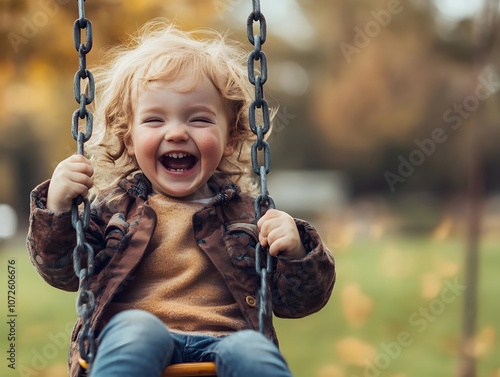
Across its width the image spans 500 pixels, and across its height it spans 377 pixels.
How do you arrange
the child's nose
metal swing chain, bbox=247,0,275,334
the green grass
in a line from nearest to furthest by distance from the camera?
metal swing chain, bbox=247,0,275,334 → the child's nose → the green grass

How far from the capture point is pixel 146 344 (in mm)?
1969

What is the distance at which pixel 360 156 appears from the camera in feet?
78.6

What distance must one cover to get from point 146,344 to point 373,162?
69.8ft

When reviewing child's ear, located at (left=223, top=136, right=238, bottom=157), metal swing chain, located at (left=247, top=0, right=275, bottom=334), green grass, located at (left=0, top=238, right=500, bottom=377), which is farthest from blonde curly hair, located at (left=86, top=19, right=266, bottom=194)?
green grass, located at (left=0, top=238, right=500, bottom=377)

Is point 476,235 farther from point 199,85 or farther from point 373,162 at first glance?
point 373,162

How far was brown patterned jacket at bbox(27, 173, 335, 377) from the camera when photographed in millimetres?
2336

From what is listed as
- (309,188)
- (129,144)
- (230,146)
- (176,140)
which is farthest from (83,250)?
(309,188)

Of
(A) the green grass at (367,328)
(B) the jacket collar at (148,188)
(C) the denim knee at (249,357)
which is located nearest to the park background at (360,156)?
(A) the green grass at (367,328)

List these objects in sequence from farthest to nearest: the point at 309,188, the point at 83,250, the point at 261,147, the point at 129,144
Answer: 1. the point at 309,188
2. the point at 129,144
3. the point at 261,147
4. the point at 83,250

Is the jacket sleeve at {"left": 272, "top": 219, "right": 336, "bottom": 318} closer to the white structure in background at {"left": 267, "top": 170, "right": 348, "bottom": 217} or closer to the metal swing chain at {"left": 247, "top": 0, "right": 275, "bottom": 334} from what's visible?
the metal swing chain at {"left": 247, "top": 0, "right": 275, "bottom": 334}

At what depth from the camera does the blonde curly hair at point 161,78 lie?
8.22 ft

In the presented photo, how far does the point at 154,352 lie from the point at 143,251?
430 millimetres

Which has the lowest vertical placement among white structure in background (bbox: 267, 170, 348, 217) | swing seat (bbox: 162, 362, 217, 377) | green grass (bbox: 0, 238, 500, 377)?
white structure in background (bbox: 267, 170, 348, 217)

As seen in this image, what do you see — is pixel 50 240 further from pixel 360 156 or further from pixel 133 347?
pixel 360 156
